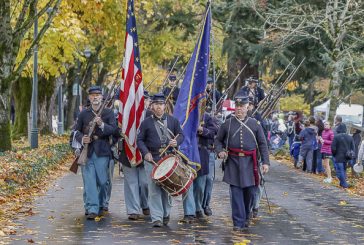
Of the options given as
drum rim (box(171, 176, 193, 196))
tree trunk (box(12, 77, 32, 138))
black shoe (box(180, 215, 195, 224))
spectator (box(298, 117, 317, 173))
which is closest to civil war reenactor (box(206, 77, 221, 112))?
black shoe (box(180, 215, 195, 224))

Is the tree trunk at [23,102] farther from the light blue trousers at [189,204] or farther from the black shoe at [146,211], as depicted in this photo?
the light blue trousers at [189,204]

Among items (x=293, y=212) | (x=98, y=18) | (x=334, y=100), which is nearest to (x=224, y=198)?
(x=293, y=212)

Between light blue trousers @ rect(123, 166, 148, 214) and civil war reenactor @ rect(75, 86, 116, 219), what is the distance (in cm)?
38

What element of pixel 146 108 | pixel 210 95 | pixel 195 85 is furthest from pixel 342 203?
pixel 195 85

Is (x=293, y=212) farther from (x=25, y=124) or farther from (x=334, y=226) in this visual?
(x=25, y=124)

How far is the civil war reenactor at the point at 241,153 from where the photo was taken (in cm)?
1423

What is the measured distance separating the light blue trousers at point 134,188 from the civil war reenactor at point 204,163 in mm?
841

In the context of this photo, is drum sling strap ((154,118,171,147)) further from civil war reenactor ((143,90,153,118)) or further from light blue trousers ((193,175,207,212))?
light blue trousers ((193,175,207,212))

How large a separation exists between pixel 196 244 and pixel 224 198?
22.4ft

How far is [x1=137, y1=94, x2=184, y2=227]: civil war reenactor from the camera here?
14359 mm

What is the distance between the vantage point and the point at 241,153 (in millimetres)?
14344

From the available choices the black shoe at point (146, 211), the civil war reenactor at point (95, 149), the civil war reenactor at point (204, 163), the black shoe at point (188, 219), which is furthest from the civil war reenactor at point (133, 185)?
the civil war reenactor at point (204, 163)

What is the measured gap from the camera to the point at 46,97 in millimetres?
43531

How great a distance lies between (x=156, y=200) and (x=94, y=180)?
53.1 inches
